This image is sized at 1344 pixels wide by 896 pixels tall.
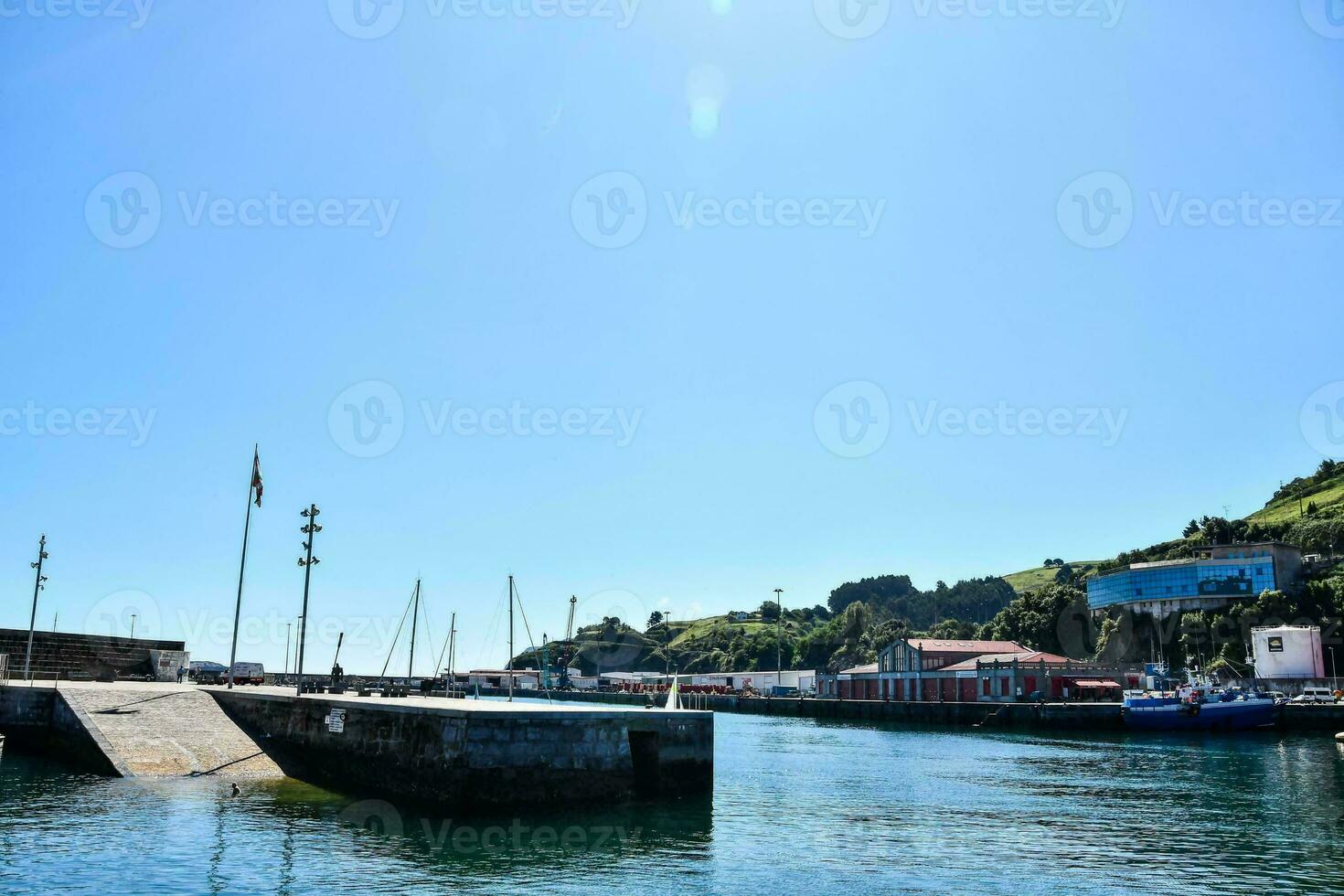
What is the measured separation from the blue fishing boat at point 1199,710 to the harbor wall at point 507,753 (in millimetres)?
73264

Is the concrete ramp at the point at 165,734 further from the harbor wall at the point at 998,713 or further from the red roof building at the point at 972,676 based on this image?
the red roof building at the point at 972,676

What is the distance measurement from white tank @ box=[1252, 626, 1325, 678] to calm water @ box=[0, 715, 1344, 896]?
264ft

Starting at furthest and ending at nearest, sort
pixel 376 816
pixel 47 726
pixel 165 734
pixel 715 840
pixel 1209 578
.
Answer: pixel 1209 578 < pixel 47 726 < pixel 165 734 < pixel 376 816 < pixel 715 840

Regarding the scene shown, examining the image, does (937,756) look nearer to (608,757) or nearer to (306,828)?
(608,757)

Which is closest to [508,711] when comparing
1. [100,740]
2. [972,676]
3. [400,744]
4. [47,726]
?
[400,744]

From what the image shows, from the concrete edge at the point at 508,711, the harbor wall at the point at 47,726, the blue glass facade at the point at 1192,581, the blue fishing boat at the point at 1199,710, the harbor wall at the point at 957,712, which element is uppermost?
the blue glass facade at the point at 1192,581

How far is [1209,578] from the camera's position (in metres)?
142

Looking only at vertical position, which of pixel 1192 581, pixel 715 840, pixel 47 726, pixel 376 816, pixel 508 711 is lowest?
pixel 715 840

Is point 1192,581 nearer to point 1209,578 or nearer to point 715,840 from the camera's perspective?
point 1209,578

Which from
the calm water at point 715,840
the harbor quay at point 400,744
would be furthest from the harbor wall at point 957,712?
the calm water at point 715,840

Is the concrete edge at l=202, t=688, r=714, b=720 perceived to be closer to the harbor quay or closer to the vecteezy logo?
Result: the harbor quay

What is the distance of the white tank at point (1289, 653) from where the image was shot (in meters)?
112

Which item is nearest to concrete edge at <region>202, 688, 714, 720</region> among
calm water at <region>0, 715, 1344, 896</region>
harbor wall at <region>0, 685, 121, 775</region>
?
calm water at <region>0, 715, 1344, 896</region>

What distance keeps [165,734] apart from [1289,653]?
12098cm
